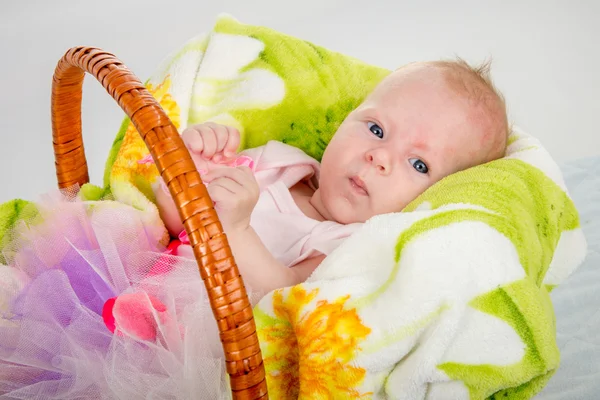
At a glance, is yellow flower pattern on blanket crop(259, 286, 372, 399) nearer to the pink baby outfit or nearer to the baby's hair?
the pink baby outfit

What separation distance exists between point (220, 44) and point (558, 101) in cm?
134

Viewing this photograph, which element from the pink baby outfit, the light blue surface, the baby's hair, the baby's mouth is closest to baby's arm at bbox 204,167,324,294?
the pink baby outfit

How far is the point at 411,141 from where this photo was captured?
1.34 meters

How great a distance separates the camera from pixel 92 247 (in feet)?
4.06

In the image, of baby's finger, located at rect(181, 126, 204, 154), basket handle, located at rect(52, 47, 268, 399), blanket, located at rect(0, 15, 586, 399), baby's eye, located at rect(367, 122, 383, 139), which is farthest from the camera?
baby's eye, located at rect(367, 122, 383, 139)

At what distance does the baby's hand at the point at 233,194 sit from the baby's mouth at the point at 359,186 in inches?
11.0

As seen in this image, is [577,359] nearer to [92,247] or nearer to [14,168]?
[92,247]

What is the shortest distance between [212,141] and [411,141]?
0.35 m

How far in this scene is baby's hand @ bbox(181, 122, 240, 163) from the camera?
128 centimetres

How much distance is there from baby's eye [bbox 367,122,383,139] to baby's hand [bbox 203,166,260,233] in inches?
13.7

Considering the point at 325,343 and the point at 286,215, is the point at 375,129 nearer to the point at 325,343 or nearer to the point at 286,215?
the point at 286,215

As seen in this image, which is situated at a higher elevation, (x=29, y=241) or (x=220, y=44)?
(x=220, y=44)

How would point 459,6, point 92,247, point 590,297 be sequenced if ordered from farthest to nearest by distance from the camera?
point 459,6 < point 590,297 < point 92,247

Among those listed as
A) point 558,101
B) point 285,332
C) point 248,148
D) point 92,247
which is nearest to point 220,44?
point 248,148
